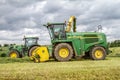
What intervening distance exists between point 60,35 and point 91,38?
2510 millimetres

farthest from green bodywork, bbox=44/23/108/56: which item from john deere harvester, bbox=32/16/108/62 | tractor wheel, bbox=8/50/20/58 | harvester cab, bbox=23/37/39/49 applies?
tractor wheel, bbox=8/50/20/58

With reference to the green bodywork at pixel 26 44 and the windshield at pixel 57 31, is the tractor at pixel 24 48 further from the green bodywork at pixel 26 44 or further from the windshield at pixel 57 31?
the windshield at pixel 57 31

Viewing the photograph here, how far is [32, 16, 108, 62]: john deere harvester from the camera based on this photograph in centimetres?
2259

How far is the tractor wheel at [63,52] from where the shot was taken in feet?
74.2

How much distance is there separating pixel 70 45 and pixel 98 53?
221cm

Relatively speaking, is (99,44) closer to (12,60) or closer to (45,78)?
(12,60)

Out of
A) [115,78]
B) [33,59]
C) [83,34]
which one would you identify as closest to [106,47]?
[83,34]

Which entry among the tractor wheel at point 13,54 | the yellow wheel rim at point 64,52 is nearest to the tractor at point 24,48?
the tractor wheel at point 13,54

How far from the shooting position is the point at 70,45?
23422mm

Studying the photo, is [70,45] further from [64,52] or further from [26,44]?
[26,44]

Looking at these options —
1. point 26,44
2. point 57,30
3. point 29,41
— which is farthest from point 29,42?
point 57,30

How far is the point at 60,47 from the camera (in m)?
22.7

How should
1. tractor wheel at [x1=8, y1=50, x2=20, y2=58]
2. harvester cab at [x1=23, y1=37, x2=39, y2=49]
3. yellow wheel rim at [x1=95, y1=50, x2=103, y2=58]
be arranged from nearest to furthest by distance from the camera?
1. yellow wheel rim at [x1=95, y1=50, x2=103, y2=58]
2. tractor wheel at [x1=8, y1=50, x2=20, y2=58]
3. harvester cab at [x1=23, y1=37, x2=39, y2=49]

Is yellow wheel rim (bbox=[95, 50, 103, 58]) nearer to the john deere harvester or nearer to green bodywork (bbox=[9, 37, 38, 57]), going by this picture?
the john deere harvester
